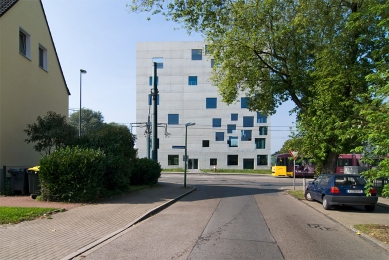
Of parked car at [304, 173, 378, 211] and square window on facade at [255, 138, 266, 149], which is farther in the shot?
square window on facade at [255, 138, 266, 149]

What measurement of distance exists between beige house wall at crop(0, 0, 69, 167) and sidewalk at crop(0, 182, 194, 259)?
5.14m

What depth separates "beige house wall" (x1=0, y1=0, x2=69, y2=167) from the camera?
15812 millimetres

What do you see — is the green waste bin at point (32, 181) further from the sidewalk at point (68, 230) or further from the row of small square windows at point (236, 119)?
the row of small square windows at point (236, 119)

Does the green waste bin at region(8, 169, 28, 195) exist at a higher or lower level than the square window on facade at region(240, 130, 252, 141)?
lower

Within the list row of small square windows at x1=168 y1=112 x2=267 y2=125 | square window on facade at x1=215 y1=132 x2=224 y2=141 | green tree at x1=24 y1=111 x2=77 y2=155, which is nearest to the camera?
green tree at x1=24 y1=111 x2=77 y2=155

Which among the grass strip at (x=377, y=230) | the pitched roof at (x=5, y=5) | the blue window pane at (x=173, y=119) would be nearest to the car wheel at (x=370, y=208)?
the grass strip at (x=377, y=230)

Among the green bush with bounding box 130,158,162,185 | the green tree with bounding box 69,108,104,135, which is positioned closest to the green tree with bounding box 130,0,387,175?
the green bush with bounding box 130,158,162,185

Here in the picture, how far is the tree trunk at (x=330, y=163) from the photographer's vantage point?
736 inches

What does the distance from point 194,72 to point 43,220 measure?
161 ft

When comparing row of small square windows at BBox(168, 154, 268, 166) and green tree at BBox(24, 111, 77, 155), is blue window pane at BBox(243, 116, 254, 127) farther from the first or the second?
green tree at BBox(24, 111, 77, 155)

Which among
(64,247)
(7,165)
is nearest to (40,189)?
(7,165)

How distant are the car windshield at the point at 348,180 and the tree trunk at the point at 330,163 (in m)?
5.53

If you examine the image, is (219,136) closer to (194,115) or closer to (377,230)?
(194,115)

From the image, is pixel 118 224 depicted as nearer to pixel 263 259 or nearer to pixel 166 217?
pixel 166 217
